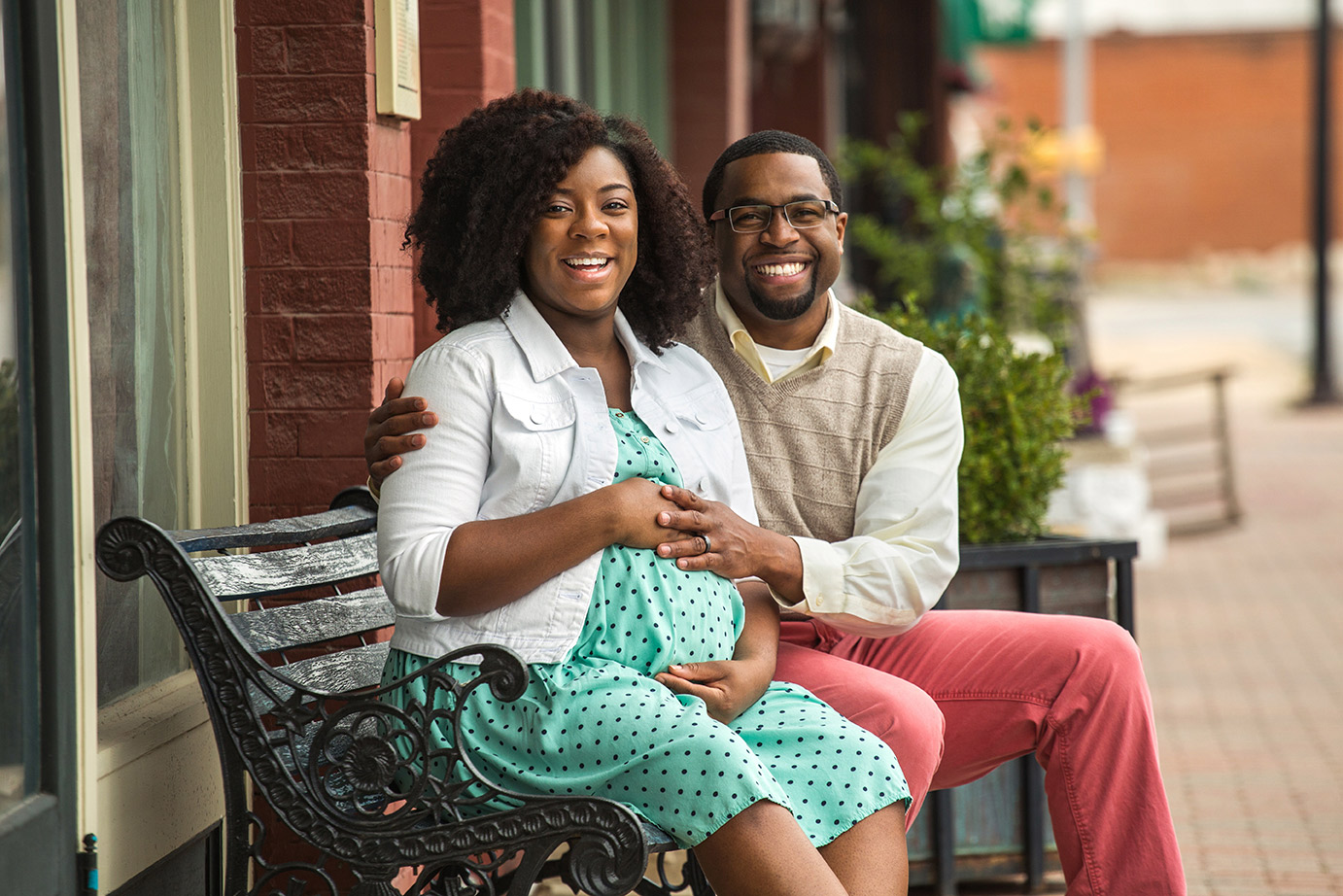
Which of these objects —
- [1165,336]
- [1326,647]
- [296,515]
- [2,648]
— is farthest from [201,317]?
[1165,336]

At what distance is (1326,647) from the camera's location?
22.4ft

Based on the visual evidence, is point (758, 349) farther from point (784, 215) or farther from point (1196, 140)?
point (1196, 140)

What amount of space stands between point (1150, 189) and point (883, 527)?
40.1 metres

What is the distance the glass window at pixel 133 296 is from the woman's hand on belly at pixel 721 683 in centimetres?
111

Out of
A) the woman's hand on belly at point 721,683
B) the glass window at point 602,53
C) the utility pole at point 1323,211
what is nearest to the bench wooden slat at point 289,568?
the woman's hand on belly at point 721,683

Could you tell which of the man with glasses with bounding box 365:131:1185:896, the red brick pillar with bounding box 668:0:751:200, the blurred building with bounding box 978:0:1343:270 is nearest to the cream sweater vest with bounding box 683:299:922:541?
the man with glasses with bounding box 365:131:1185:896

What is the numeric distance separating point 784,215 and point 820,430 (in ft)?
1.42

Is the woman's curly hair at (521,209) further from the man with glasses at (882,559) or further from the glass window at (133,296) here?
the glass window at (133,296)

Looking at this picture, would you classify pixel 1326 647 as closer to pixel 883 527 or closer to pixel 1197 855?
pixel 1197 855

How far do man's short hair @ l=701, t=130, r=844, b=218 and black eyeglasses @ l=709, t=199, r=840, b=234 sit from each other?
2.6 inches

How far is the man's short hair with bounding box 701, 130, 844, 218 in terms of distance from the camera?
10.1ft

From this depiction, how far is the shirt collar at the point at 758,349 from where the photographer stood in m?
3.13

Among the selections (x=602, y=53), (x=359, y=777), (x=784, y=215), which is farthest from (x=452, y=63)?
(x=602, y=53)

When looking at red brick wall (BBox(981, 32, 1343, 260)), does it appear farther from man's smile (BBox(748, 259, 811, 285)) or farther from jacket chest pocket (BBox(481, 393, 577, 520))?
jacket chest pocket (BBox(481, 393, 577, 520))
